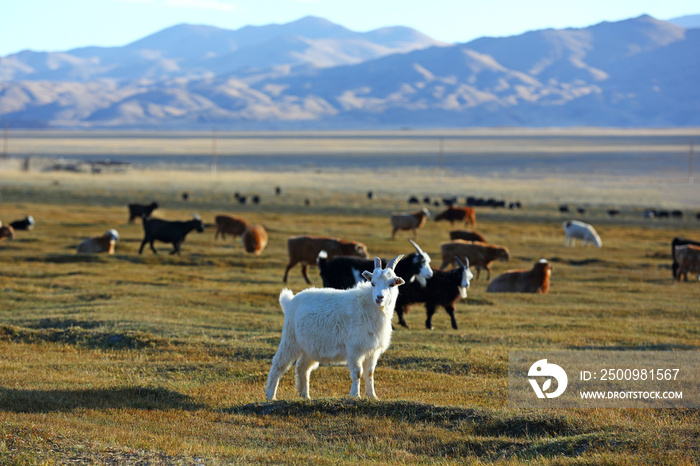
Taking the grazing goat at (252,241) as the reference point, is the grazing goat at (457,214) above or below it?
above

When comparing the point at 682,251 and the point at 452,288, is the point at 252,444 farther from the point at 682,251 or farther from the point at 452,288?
the point at 682,251

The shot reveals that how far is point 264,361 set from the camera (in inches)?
527

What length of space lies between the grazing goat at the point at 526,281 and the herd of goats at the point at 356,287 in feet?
0.10

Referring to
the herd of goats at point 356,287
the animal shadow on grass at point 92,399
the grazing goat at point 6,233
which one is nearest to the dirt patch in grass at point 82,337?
the animal shadow on grass at point 92,399

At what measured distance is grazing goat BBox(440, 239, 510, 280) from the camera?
1098 inches

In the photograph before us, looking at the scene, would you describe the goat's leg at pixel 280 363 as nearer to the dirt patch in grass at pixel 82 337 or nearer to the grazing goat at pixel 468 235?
the dirt patch in grass at pixel 82 337

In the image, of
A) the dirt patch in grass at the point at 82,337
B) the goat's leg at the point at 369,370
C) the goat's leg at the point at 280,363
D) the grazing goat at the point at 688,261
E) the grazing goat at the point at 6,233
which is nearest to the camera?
the goat's leg at the point at 369,370

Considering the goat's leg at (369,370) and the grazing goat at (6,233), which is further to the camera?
the grazing goat at (6,233)

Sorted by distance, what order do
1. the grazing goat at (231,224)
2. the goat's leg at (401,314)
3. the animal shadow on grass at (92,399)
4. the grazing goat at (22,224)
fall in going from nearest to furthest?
the animal shadow on grass at (92,399) → the goat's leg at (401,314) → the grazing goat at (231,224) → the grazing goat at (22,224)

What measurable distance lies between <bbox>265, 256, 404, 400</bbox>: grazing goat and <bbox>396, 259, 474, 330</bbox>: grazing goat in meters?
7.29

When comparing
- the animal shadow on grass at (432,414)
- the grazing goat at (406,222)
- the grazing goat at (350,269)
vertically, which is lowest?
the animal shadow on grass at (432,414)

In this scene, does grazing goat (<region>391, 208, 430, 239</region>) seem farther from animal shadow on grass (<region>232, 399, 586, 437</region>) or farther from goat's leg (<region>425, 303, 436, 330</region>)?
animal shadow on grass (<region>232, 399, 586, 437</region>)

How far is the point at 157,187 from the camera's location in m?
75.1

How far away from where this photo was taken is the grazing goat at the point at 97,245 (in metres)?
30.6
